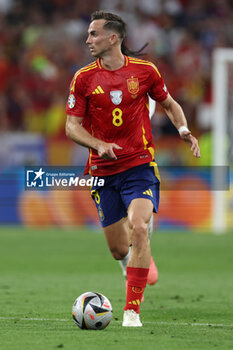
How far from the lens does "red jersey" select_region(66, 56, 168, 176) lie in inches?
273

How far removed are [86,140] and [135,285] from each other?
1229 mm

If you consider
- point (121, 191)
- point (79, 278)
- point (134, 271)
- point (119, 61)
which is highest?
point (119, 61)

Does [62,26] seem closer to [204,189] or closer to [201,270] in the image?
[204,189]

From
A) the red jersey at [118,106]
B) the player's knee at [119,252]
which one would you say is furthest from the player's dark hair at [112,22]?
the player's knee at [119,252]

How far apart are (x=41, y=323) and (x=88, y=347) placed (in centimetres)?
143

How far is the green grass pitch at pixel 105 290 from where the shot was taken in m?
5.85

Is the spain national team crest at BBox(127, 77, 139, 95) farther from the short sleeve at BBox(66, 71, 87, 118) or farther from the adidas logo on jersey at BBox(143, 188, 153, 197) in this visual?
the adidas logo on jersey at BBox(143, 188, 153, 197)

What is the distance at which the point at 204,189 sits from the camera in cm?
1864

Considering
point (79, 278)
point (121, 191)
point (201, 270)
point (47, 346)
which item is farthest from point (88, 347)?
point (201, 270)

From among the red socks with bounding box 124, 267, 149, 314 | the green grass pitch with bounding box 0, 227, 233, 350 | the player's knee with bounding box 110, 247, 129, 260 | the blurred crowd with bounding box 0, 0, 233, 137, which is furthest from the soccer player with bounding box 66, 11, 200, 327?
the blurred crowd with bounding box 0, 0, 233, 137

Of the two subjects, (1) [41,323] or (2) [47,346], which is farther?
(1) [41,323]

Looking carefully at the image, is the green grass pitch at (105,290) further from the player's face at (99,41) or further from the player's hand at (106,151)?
the player's face at (99,41)

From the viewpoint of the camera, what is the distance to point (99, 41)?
698 cm

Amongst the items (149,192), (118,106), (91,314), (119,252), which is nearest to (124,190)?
(149,192)
